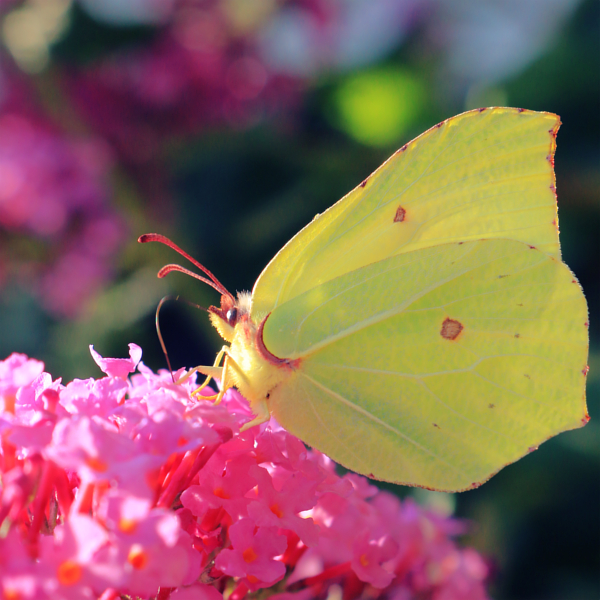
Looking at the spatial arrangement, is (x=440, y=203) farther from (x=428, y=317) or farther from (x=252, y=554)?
(x=252, y=554)

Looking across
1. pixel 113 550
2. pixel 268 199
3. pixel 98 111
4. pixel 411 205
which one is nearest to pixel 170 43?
pixel 98 111

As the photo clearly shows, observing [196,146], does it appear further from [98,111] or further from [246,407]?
[246,407]

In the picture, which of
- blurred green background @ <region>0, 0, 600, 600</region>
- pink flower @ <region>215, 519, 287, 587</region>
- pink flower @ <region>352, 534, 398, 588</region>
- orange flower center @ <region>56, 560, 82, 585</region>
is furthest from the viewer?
blurred green background @ <region>0, 0, 600, 600</region>

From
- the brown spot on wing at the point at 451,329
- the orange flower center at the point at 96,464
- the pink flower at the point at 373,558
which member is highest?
the orange flower center at the point at 96,464

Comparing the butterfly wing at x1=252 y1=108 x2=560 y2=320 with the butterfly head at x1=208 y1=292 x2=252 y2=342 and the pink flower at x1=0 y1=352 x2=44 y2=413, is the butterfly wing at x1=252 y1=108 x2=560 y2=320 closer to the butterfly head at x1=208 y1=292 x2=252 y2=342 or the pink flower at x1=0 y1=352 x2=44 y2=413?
the butterfly head at x1=208 y1=292 x2=252 y2=342

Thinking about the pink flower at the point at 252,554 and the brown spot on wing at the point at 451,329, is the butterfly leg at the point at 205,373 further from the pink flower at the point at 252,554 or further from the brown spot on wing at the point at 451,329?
the brown spot on wing at the point at 451,329

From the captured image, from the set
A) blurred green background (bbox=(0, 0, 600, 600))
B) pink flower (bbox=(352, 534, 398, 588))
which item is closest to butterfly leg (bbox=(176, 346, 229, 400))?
pink flower (bbox=(352, 534, 398, 588))

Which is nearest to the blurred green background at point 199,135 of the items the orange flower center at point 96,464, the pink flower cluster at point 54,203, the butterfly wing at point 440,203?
the pink flower cluster at point 54,203
